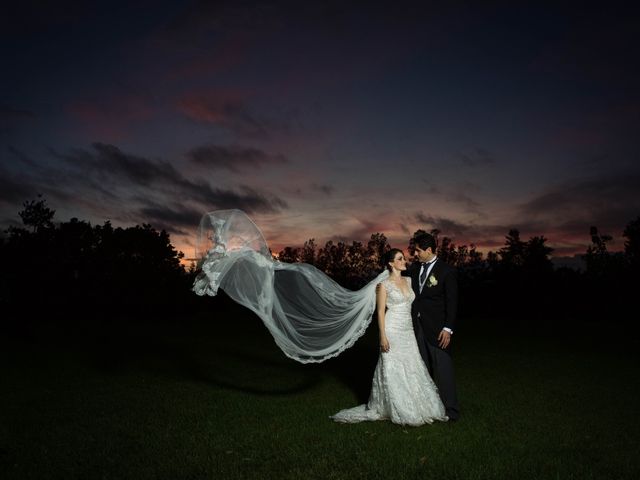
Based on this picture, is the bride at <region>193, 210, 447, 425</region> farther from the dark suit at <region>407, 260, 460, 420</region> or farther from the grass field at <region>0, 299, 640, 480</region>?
the grass field at <region>0, 299, 640, 480</region>

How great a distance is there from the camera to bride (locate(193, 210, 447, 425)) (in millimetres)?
8125

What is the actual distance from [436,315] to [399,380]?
1175mm

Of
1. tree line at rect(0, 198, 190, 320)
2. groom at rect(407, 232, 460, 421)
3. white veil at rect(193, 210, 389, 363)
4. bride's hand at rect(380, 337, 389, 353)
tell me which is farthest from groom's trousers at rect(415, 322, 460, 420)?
tree line at rect(0, 198, 190, 320)

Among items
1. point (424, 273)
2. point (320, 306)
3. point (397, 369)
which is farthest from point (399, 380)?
point (320, 306)

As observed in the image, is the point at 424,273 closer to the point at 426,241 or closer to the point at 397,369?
the point at 426,241

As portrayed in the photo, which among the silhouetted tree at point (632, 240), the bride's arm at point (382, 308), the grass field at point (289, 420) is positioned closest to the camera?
the grass field at point (289, 420)

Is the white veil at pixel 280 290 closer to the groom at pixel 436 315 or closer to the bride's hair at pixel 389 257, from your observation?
the bride's hair at pixel 389 257

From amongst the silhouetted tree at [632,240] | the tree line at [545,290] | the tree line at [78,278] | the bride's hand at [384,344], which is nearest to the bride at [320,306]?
the bride's hand at [384,344]

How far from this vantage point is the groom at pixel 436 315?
8.27m

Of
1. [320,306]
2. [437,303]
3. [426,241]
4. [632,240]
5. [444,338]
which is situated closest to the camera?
[444,338]

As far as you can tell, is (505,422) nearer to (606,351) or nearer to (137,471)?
(137,471)

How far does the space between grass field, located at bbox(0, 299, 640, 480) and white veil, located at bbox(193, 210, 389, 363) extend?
1278 mm

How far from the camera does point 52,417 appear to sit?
8906 mm

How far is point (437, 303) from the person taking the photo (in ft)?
27.7
